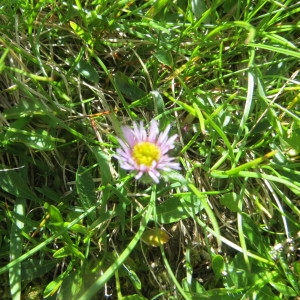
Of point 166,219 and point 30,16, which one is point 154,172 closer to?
point 166,219

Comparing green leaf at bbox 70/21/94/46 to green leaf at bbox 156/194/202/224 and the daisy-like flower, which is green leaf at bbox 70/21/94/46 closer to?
the daisy-like flower

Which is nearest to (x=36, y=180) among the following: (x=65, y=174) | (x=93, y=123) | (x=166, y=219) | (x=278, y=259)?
(x=65, y=174)

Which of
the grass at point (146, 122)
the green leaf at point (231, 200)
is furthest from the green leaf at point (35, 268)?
the green leaf at point (231, 200)

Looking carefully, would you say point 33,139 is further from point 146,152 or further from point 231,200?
point 231,200

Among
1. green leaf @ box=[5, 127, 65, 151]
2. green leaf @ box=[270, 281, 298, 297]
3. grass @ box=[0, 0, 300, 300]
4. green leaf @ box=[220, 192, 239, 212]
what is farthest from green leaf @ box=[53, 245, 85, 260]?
green leaf @ box=[270, 281, 298, 297]

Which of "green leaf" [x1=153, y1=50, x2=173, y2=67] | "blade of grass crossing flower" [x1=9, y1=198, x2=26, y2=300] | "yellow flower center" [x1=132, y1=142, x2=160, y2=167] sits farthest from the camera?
"green leaf" [x1=153, y1=50, x2=173, y2=67]
